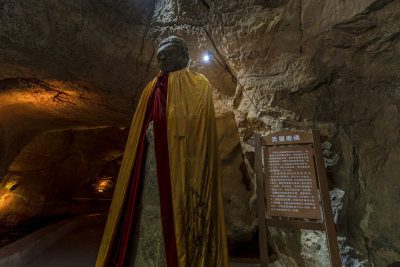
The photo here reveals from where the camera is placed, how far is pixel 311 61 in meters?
2.06

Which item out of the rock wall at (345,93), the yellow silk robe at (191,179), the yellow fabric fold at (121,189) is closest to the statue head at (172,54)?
the yellow silk robe at (191,179)

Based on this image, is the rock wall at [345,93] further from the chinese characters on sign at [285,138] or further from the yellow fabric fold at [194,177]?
the yellow fabric fold at [194,177]

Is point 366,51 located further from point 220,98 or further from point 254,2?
point 220,98

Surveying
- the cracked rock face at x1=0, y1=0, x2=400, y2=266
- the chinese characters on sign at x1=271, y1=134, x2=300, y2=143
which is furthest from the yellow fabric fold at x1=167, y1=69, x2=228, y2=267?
the cracked rock face at x1=0, y1=0, x2=400, y2=266

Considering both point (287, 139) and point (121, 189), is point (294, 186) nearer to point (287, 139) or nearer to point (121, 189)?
point (287, 139)

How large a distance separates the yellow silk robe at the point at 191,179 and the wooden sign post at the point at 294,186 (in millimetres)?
385

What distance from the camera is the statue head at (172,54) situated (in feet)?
5.90

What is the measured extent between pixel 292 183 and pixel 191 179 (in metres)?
0.77

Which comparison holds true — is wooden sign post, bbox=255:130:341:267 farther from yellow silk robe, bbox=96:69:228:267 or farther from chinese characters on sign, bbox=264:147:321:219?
yellow silk robe, bbox=96:69:228:267

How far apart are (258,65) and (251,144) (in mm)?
1007

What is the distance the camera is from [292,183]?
1.46m

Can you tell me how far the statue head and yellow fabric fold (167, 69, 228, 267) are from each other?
0.73 ft

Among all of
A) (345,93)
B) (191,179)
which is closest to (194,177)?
(191,179)

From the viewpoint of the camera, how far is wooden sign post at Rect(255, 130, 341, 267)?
1.33m
